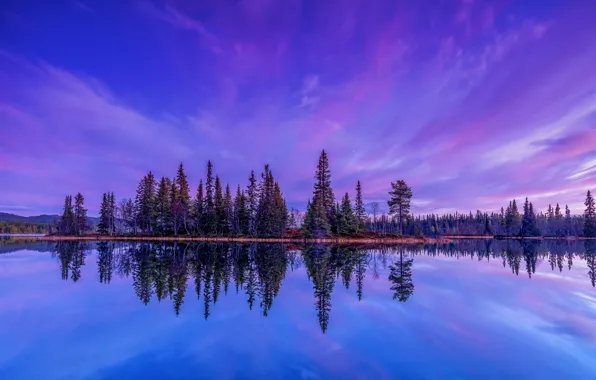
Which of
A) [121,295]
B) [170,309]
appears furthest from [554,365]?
[121,295]

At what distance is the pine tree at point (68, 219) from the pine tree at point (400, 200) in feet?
300

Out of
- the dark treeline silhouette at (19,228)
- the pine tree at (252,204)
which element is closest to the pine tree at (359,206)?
the pine tree at (252,204)

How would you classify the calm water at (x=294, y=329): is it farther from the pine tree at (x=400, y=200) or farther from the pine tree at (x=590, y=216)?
the pine tree at (x=590, y=216)

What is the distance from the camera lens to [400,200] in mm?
74688

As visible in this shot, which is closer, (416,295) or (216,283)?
(416,295)

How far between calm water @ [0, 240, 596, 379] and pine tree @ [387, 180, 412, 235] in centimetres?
5526

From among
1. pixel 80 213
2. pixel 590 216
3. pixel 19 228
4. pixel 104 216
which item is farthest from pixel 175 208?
pixel 19 228

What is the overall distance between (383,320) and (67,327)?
34.0ft

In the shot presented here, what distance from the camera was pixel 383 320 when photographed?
37.5ft

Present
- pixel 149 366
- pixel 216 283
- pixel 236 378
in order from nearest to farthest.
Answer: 1. pixel 236 378
2. pixel 149 366
3. pixel 216 283

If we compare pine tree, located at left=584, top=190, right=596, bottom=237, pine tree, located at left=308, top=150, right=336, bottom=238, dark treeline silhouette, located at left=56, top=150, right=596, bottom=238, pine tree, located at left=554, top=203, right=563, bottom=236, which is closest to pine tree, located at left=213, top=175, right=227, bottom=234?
dark treeline silhouette, located at left=56, top=150, right=596, bottom=238

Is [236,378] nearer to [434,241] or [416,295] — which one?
[416,295]

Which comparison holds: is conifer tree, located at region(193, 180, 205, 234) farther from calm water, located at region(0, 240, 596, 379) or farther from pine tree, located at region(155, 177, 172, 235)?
calm water, located at region(0, 240, 596, 379)

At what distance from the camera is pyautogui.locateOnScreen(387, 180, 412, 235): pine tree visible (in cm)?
7425
